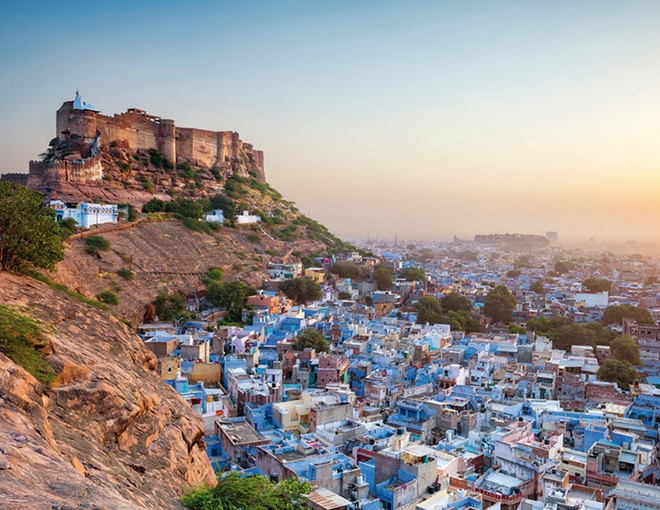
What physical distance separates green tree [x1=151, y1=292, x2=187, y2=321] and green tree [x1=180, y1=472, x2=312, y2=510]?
1559 centimetres

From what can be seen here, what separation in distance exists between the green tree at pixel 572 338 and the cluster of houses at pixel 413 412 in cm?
96

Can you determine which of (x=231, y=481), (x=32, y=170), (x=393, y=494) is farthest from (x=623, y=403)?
(x=32, y=170)

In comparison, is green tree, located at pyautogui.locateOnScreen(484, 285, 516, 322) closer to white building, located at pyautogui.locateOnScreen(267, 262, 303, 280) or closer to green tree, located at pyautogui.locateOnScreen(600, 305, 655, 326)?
green tree, located at pyautogui.locateOnScreen(600, 305, 655, 326)

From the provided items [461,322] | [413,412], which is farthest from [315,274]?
[413,412]

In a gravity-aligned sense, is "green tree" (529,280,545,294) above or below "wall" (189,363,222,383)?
above

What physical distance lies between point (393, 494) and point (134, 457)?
5609mm

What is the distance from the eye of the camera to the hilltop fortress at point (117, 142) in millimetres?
23594

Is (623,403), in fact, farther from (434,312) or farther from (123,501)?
(123,501)

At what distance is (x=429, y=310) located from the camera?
938 inches

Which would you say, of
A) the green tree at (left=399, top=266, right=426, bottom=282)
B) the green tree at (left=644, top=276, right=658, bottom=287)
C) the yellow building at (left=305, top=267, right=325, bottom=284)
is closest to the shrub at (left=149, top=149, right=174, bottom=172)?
the yellow building at (left=305, top=267, right=325, bottom=284)

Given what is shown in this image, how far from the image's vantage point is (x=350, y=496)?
895cm

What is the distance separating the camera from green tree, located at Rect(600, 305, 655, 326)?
79.6ft

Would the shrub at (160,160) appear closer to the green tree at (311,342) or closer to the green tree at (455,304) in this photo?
the green tree at (455,304)

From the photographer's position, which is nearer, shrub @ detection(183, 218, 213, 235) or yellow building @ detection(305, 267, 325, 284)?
shrub @ detection(183, 218, 213, 235)
